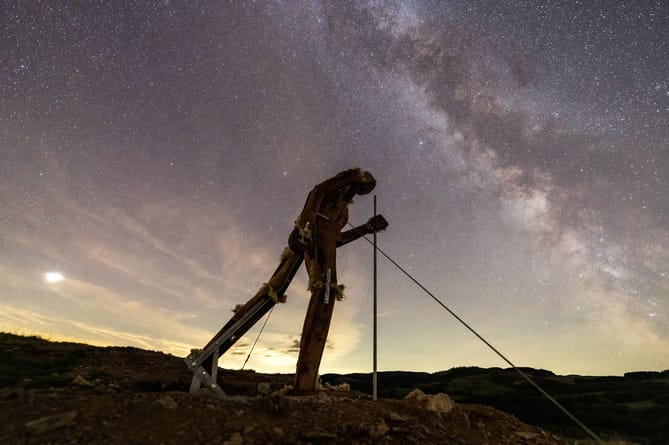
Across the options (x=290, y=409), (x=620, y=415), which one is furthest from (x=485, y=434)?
(x=620, y=415)

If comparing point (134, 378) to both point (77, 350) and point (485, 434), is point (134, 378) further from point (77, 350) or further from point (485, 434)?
point (485, 434)

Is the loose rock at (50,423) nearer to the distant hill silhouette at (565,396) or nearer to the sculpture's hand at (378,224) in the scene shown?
→ the sculpture's hand at (378,224)

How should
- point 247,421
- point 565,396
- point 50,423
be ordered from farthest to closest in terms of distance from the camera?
point 565,396 < point 247,421 < point 50,423

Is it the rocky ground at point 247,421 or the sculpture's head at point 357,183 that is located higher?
the sculpture's head at point 357,183

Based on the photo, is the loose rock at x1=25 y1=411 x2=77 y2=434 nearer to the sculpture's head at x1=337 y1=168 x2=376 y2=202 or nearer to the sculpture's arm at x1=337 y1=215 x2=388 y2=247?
the sculpture's arm at x1=337 y1=215 x2=388 y2=247

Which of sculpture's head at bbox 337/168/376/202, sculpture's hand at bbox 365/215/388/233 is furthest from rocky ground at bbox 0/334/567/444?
sculpture's head at bbox 337/168/376/202

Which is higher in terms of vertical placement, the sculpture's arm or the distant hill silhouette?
the sculpture's arm

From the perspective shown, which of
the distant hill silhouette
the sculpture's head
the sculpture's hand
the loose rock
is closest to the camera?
the loose rock

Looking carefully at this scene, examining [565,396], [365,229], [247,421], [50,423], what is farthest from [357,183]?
[565,396]

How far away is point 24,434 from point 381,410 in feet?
14.8

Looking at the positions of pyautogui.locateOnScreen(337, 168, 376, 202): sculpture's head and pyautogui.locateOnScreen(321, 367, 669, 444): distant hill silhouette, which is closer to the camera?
pyautogui.locateOnScreen(337, 168, 376, 202): sculpture's head

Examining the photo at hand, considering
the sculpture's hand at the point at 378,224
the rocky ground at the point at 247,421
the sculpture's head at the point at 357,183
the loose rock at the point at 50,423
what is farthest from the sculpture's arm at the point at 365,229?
the loose rock at the point at 50,423

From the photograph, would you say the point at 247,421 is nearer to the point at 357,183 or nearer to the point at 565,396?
the point at 357,183

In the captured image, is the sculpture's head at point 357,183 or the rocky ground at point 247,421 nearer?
the rocky ground at point 247,421
